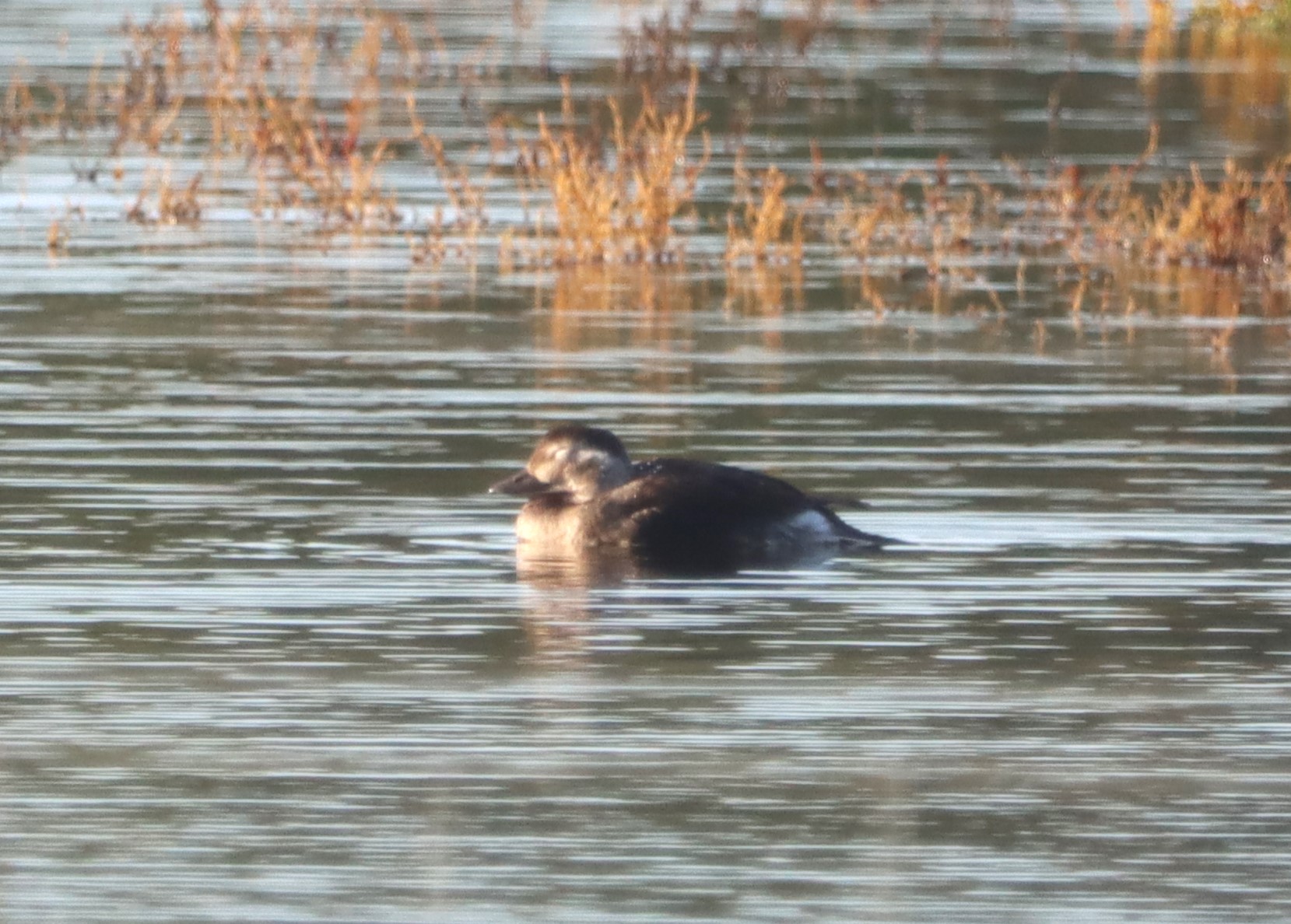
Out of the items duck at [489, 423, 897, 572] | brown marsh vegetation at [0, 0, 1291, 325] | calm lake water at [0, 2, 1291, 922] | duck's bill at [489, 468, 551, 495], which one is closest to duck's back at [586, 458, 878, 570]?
duck at [489, 423, 897, 572]

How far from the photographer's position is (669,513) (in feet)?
32.2

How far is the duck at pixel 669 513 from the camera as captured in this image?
382 inches

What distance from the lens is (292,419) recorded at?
12234 millimetres

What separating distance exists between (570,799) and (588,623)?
6.94 feet

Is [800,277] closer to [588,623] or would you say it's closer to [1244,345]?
[1244,345]

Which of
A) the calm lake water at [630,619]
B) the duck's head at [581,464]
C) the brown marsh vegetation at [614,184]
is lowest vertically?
the calm lake water at [630,619]

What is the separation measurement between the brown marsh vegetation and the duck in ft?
18.3

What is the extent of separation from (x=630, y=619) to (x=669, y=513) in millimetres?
1111

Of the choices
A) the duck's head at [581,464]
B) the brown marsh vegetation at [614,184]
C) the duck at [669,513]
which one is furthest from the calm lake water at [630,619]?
the brown marsh vegetation at [614,184]

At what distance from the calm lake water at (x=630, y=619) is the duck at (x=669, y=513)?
17 centimetres

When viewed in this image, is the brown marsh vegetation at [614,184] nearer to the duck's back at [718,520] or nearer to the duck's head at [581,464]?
the duck's head at [581,464]

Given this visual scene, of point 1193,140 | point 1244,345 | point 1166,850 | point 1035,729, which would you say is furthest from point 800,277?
point 1166,850

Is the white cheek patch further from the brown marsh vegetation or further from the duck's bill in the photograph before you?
the brown marsh vegetation

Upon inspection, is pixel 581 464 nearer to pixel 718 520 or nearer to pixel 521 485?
pixel 521 485
